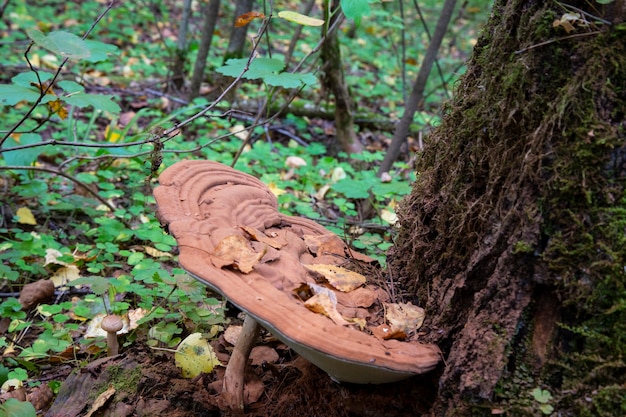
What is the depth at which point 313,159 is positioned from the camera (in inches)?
256

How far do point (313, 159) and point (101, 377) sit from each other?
14.0 feet

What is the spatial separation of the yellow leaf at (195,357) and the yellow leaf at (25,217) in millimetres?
2306

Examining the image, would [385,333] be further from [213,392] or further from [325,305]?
[213,392]

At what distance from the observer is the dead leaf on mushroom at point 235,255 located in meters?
1.93

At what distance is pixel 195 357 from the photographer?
2.67 metres

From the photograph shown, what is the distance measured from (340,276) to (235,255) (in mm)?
497

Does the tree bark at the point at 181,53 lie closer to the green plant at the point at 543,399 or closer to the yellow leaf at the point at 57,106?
the yellow leaf at the point at 57,106

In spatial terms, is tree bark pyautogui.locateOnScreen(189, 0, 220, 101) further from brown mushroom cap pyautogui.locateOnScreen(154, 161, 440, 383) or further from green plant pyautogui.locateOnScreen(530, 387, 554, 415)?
green plant pyautogui.locateOnScreen(530, 387, 554, 415)

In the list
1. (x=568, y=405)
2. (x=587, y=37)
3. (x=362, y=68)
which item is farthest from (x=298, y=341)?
(x=362, y=68)

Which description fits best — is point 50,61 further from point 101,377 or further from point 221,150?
point 101,377

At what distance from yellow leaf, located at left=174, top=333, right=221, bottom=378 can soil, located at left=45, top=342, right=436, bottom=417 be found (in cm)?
4

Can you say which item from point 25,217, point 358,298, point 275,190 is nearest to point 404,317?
point 358,298

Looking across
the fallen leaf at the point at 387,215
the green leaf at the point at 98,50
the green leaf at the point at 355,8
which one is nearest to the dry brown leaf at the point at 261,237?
the green leaf at the point at 355,8

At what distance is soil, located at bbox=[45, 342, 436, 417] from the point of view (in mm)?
2180
